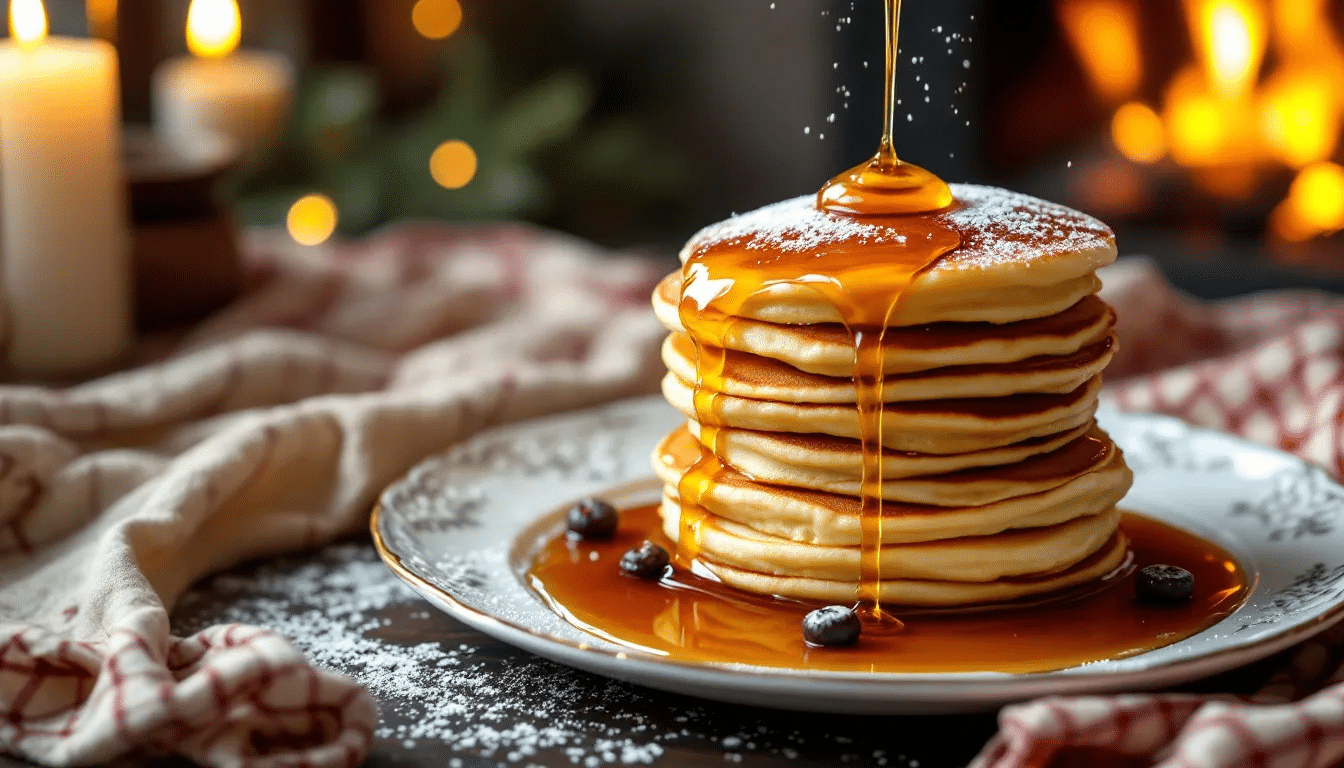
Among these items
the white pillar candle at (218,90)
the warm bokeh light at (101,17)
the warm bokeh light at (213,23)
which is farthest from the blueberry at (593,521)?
the warm bokeh light at (213,23)

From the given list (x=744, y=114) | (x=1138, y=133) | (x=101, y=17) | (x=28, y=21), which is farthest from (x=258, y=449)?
(x=744, y=114)

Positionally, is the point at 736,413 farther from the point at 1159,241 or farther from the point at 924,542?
the point at 1159,241

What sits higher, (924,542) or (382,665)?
(924,542)

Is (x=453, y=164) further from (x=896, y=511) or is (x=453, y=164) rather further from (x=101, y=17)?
(x=896, y=511)

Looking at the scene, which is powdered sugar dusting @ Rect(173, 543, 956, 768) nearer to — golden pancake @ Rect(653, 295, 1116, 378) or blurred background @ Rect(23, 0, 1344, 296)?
golden pancake @ Rect(653, 295, 1116, 378)

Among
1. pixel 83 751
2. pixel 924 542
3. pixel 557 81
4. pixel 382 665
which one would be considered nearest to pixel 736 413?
pixel 924 542

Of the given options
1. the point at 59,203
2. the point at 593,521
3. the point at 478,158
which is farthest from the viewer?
the point at 478,158

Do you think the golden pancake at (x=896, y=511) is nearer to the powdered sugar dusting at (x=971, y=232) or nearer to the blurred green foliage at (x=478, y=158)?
the powdered sugar dusting at (x=971, y=232)
